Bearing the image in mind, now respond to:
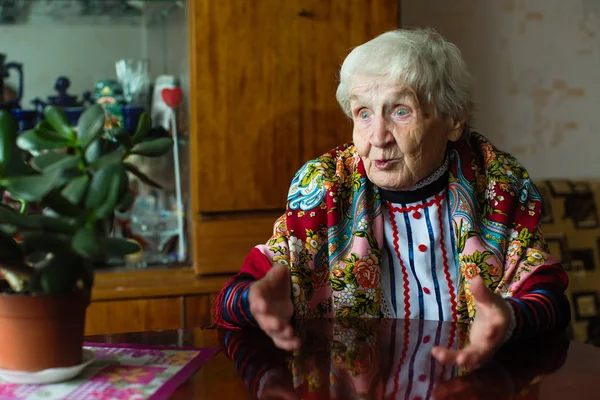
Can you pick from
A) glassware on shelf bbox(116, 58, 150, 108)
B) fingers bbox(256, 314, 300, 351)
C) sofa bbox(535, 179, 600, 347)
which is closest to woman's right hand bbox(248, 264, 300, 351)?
fingers bbox(256, 314, 300, 351)

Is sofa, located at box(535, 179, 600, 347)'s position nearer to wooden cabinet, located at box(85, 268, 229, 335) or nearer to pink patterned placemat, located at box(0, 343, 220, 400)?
wooden cabinet, located at box(85, 268, 229, 335)

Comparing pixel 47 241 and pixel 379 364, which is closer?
pixel 47 241

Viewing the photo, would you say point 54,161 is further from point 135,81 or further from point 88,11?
point 88,11

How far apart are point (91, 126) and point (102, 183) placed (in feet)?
0.30

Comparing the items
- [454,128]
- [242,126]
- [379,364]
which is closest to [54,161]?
[379,364]

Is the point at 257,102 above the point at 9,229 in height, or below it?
above

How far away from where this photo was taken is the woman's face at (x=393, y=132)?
5.29ft

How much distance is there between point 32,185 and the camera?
36.8 inches

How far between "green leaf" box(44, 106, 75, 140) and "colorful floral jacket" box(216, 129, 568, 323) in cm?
63

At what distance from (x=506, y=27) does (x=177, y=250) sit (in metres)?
1.53

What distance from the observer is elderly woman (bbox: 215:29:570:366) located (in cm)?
159

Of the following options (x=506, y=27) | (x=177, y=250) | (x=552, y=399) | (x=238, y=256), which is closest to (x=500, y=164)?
(x=552, y=399)

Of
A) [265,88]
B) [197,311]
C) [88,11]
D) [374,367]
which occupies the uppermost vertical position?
[88,11]

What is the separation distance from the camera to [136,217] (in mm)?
2596
